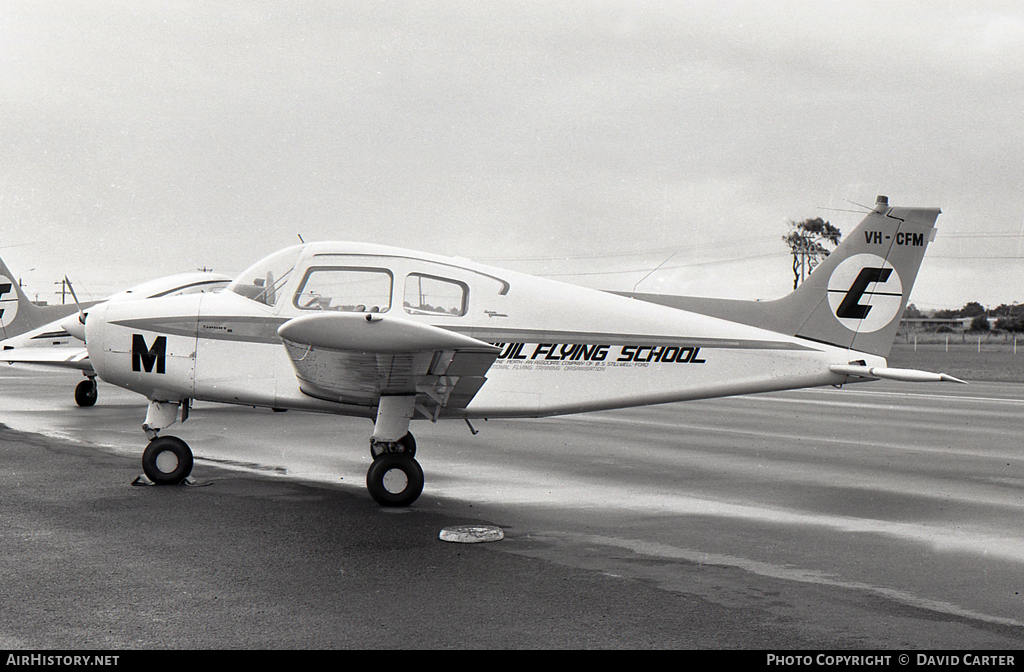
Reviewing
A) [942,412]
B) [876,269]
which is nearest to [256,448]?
[876,269]

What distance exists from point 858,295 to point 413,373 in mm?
5369

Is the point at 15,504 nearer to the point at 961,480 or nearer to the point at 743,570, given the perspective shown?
the point at 743,570

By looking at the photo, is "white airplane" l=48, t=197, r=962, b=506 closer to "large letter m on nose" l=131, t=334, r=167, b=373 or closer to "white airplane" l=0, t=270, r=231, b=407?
"large letter m on nose" l=131, t=334, r=167, b=373

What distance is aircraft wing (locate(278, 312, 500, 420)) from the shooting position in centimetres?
624

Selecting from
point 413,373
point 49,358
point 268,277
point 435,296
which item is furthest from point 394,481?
point 49,358

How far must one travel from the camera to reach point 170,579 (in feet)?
16.5

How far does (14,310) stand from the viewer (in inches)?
810

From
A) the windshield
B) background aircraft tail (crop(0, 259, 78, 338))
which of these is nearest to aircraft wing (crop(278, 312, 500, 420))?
the windshield

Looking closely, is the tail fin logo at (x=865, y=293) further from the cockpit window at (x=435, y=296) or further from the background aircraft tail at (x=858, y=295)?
the cockpit window at (x=435, y=296)

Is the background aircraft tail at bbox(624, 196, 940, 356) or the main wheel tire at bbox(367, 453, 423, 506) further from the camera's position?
the background aircraft tail at bbox(624, 196, 940, 356)

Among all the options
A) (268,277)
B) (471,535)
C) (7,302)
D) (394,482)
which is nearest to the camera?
(471,535)

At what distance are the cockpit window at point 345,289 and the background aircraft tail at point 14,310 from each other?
1533cm

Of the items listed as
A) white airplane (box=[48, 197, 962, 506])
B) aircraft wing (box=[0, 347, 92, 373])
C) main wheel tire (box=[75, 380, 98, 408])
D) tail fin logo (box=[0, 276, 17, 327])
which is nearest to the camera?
white airplane (box=[48, 197, 962, 506])

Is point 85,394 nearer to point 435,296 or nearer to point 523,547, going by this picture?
point 435,296
